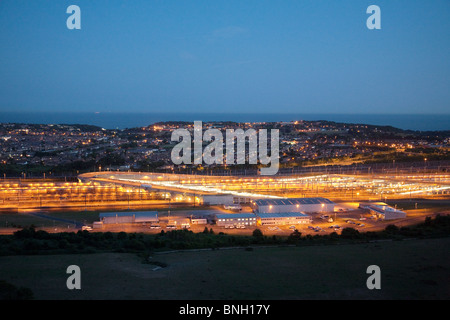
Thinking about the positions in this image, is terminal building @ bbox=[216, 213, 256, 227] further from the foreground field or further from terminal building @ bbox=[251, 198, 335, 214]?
the foreground field

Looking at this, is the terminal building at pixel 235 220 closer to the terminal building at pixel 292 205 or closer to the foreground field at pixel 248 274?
the terminal building at pixel 292 205

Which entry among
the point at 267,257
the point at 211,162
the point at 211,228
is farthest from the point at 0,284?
the point at 211,162

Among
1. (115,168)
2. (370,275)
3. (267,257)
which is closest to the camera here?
(370,275)

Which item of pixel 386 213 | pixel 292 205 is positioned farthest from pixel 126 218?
pixel 386 213

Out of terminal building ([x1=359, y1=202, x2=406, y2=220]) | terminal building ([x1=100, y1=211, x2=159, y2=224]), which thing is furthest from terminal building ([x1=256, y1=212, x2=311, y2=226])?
terminal building ([x1=100, y1=211, x2=159, y2=224])

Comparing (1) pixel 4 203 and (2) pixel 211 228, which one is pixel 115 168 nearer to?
(1) pixel 4 203

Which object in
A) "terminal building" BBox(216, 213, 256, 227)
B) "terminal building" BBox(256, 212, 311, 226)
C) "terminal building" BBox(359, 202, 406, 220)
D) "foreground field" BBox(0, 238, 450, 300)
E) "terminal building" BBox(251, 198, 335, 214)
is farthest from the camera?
"terminal building" BBox(251, 198, 335, 214)

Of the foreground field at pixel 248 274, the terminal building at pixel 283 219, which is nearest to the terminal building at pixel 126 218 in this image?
the terminal building at pixel 283 219
